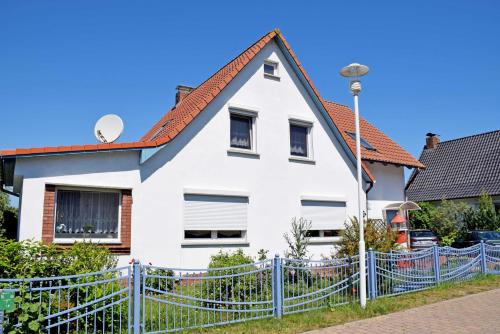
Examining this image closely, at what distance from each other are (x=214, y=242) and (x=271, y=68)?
6.40 meters

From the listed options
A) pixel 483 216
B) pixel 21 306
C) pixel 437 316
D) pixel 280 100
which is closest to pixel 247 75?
pixel 280 100

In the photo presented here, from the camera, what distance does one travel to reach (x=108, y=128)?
38.8ft

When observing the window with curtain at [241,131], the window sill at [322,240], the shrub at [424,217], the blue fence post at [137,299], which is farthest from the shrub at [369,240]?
the shrub at [424,217]

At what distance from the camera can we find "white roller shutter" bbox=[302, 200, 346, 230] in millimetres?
14516

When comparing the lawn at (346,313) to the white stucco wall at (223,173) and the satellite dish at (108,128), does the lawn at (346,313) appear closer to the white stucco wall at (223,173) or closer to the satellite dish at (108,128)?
the white stucco wall at (223,173)

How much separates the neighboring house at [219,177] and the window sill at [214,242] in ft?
0.11

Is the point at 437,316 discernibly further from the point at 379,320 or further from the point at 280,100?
the point at 280,100

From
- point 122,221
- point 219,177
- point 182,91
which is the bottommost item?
point 122,221

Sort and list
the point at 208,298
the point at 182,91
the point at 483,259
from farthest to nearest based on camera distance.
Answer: the point at 182,91 → the point at 483,259 → the point at 208,298

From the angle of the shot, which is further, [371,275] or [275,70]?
[275,70]

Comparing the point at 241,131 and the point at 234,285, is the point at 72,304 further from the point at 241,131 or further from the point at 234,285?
the point at 241,131

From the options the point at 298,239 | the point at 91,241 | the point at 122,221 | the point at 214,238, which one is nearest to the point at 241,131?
the point at 214,238

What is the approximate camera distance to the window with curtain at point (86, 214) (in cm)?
1022

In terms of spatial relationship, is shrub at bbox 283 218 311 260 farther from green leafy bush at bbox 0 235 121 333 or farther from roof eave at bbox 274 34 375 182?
green leafy bush at bbox 0 235 121 333
